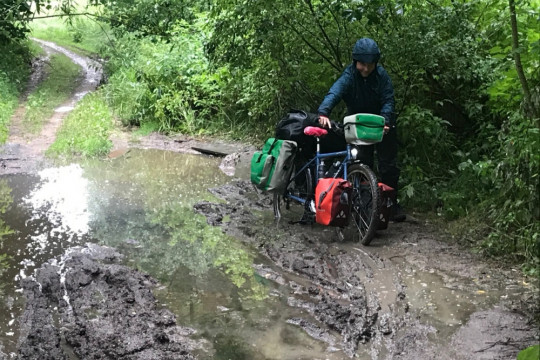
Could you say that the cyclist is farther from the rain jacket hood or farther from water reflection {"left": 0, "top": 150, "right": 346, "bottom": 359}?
water reflection {"left": 0, "top": 150, "right": 346, "bottom": 359}

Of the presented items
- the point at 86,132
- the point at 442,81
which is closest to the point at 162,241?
the point at 442,81

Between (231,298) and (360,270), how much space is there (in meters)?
1.31

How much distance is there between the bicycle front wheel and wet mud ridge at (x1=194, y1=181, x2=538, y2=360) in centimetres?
20

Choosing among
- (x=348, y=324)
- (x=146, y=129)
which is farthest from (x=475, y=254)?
(x=146, y=129)

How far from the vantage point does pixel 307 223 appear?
7051 millimetres

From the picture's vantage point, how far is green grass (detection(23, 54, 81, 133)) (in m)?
15.0

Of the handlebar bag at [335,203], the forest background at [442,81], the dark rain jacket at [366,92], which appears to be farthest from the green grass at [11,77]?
the handlebar bag at [335,203]

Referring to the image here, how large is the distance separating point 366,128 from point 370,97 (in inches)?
27.4

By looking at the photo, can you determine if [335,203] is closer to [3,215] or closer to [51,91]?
[3,215]

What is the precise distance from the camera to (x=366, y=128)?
6055mm

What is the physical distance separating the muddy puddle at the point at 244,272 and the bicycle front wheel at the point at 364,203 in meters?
0.21

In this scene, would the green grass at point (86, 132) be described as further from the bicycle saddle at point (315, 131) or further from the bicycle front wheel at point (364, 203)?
the bicycle front wheel at point (364, 203)

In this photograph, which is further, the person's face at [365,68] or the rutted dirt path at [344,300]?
the person's face at [365,68]

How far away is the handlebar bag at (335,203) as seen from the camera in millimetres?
6051
